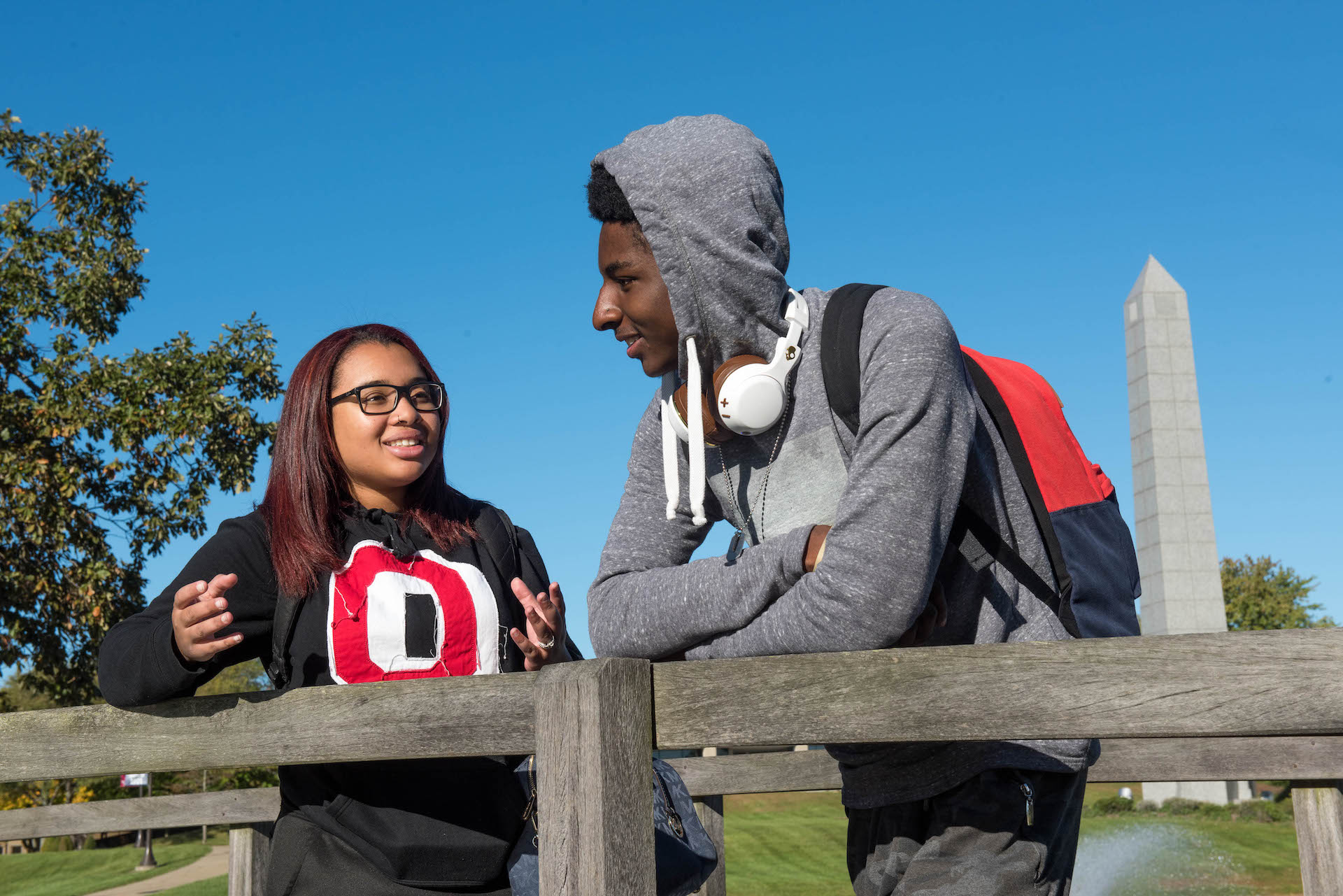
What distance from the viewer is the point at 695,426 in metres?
2.09

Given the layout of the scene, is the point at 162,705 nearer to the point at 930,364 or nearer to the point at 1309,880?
the point at 930,364

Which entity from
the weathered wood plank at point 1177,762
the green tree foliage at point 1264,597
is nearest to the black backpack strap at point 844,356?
the weathered wood plank at point 1177,762

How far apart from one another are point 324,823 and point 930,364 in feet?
4.82

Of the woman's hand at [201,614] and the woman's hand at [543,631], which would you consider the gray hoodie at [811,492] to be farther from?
the woman's hand at [201,614]

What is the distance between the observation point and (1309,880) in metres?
4.02

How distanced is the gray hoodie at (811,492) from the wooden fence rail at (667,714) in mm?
132

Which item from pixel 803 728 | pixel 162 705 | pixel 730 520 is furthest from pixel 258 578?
pixel 803 728

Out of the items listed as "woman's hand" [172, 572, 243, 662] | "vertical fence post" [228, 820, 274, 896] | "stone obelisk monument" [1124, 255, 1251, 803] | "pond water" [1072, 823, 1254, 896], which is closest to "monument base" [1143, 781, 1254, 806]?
"stone obelisk monument" [1124, 255, 1251, 803]

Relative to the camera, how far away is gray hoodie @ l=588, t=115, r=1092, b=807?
1.74m

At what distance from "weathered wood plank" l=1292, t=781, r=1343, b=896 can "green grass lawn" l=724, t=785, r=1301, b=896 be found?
16.6 ft

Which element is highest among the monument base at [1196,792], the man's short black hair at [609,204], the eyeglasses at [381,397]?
the man's short black hair at [609,204]

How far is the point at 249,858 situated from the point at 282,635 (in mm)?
3297

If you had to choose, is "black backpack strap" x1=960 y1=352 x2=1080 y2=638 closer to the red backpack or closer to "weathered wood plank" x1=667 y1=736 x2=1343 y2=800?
the red backpack

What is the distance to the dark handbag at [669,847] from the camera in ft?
6.72
